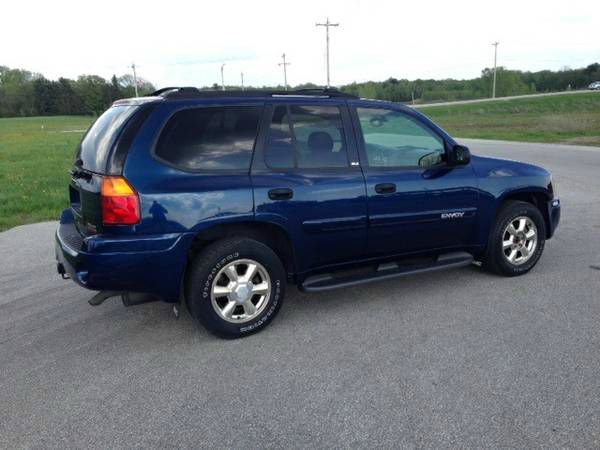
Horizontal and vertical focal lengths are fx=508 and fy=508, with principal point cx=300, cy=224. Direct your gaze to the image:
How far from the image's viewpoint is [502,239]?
479 centimetres

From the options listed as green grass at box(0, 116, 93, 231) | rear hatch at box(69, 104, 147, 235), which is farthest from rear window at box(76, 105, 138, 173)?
green grass at box(0, 116, 93, 231)

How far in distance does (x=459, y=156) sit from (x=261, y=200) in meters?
1.88

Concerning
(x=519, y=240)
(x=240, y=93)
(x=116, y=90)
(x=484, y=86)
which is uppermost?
(x=116, y=90)

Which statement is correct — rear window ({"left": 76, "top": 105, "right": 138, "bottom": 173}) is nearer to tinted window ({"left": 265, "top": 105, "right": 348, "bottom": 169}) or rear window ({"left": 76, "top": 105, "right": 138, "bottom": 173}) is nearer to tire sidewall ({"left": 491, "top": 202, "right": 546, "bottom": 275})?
tinted window ({"left": 265, "top": 105, "right": 348, "bottom": 169})

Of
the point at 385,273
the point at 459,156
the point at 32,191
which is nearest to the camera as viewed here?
the point at 385,273

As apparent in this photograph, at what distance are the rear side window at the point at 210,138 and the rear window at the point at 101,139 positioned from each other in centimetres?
35

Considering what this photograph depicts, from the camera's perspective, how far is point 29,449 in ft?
8.48

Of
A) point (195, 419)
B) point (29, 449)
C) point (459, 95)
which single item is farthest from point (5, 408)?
point (459, 95)

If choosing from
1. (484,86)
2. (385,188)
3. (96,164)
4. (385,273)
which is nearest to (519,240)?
(385,273)

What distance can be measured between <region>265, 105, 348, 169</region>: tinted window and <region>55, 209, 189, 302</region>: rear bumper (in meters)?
0.96

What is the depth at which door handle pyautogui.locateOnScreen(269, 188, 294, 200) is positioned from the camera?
12.2ft

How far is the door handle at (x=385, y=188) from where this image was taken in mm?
4098

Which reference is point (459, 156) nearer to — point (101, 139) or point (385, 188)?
point (385, 188)

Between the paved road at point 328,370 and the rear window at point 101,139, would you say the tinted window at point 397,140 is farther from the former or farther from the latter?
the rear window at point 101,139
